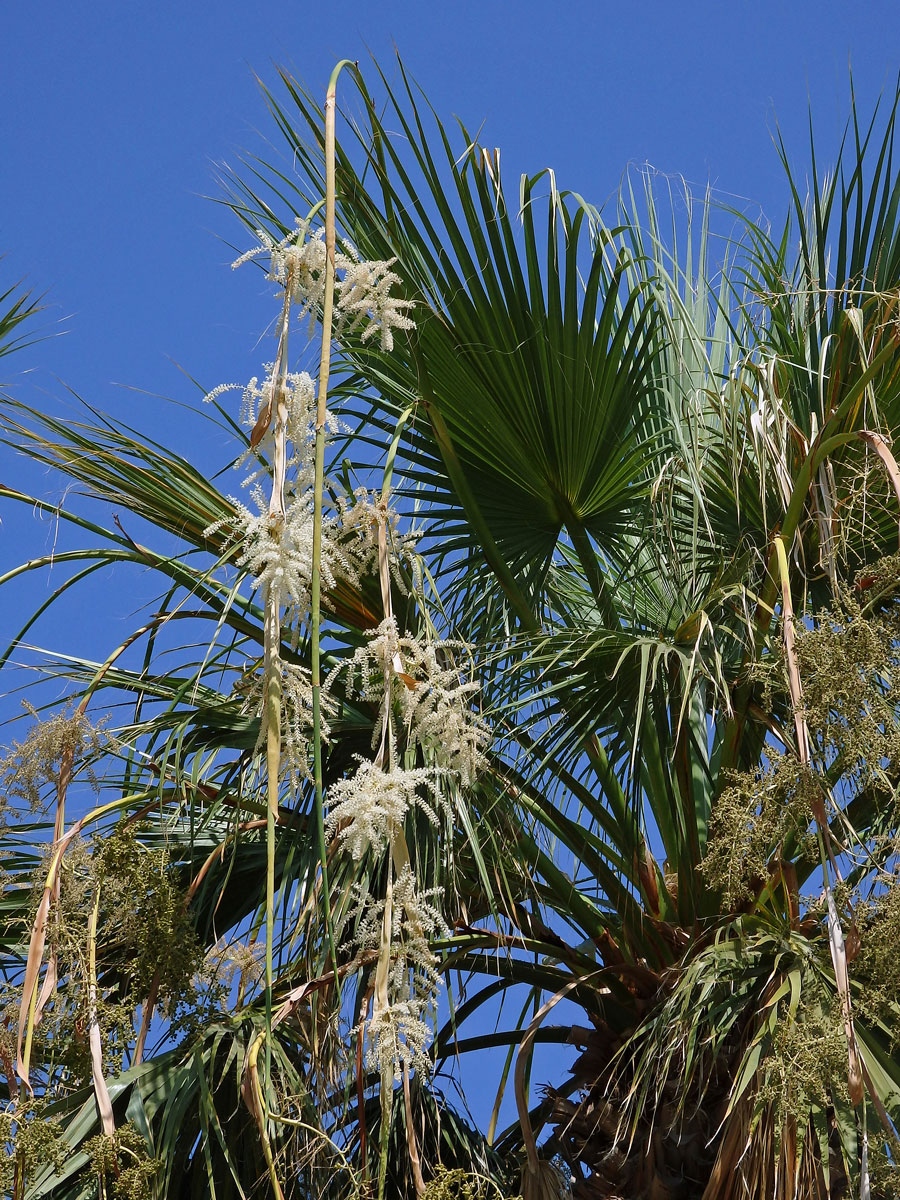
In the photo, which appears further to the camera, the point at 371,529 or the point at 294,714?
the point at 371,529

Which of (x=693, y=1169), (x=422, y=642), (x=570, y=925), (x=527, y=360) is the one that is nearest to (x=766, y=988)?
(x=693, y=1169)

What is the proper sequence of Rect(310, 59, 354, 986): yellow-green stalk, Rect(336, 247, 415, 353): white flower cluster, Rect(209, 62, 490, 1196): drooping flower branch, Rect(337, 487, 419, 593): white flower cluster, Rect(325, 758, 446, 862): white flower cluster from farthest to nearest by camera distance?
Rect(337, 487, 419, 593): white flower cluster → Rect(336, 247, 415, 353): white flower cluster → Rect(325, 758, 446, 862): white flower cluster → Rect(209, 62, 490, 1196): drooping flower branch → Rect(310, 59, 354, 986): yellow-green stalk

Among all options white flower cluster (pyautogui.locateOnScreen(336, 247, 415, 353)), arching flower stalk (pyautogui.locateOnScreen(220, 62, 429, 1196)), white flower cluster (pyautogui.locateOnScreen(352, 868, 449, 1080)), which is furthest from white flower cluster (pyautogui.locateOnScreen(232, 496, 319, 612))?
white flower cluster (pyautogui.locateOnScreen(352, 868, 449, 1080))

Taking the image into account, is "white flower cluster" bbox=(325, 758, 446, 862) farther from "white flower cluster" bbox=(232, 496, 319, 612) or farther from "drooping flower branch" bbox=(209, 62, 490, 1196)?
"white flower cluster" bbox=(232, 496, 319, 612)

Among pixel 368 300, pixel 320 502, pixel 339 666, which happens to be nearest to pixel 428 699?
pixel 339 666

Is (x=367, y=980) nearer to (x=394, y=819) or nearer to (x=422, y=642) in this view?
(x=422, y=642)

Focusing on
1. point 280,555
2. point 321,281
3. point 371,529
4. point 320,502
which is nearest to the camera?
point 320,502

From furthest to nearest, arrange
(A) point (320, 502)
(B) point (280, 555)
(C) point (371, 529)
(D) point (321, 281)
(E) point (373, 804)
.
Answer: (C) point (371, 529)
(D) point (321, 281)
(E) point (373, 804)
(B) point (280, 555)
(A) point (320, 502)

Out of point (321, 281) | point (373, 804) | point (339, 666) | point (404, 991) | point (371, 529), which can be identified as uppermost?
point (321, 281)

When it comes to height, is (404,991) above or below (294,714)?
below

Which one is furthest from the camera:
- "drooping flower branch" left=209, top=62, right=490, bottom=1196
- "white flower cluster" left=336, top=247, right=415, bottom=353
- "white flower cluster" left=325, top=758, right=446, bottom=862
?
"white flower cluster" left=336, top=247, right=415, bottom=353

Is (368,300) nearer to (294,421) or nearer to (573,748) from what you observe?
(294,421)

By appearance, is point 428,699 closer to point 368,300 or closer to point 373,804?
point 373,804

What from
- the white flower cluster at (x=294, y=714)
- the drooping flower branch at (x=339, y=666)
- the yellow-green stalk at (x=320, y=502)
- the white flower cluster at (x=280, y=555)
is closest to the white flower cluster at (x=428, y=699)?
the drooping flower branch at (x=339, y=666)
